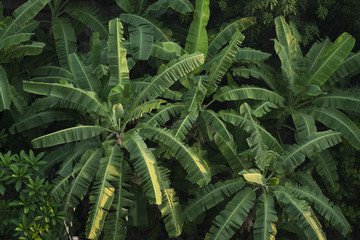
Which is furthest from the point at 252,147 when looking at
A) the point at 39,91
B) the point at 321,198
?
the point at 39,91

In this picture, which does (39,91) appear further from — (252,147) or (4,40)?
(252,147)

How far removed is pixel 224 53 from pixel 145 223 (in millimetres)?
2852

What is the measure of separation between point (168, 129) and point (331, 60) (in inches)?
111

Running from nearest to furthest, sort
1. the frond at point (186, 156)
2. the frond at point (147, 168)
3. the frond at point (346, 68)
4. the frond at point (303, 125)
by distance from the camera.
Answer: the frond at point (147, 168)
the frond at point (186, 156)
the frond at point (303, 125)
the frond at point (346, 68)

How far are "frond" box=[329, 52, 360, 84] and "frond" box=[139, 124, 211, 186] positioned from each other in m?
2.94

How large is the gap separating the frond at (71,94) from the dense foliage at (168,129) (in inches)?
0.7

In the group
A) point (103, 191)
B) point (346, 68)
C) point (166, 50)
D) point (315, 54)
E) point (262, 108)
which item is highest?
point (315, 54)

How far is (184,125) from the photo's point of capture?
279 inches

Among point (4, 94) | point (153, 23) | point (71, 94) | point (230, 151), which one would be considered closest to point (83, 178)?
point (71, 94)

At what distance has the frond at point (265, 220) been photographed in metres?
6.61

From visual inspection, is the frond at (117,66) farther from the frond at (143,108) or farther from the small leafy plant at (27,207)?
the small leafy plant at (27,207)

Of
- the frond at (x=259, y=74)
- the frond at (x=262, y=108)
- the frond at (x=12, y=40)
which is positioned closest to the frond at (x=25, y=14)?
the frond at (x=12, y=40)

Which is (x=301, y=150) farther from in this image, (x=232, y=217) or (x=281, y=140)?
(x=281, y=140)

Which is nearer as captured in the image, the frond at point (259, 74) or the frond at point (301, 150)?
the frond at point (301, 150)
